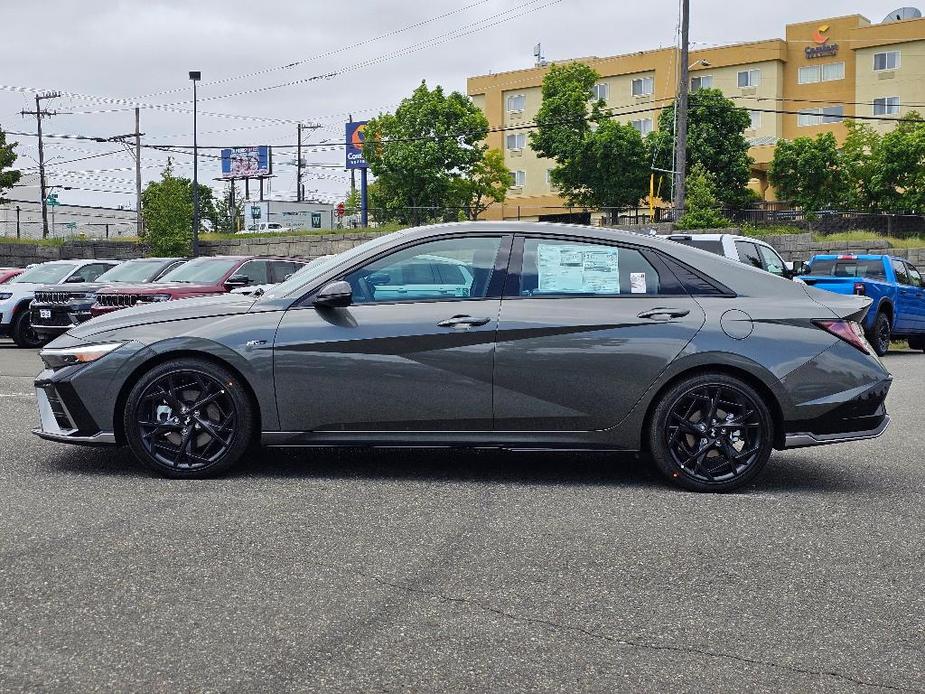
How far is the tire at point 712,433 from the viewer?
5.89 m

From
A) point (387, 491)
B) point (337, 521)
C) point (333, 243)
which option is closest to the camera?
point (337, 521)

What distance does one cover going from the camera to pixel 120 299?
48.5 ft

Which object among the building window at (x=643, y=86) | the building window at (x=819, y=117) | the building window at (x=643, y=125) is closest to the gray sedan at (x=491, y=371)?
the building window at (x=819, y=117)

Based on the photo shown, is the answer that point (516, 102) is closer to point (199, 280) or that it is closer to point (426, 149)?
point (426, 149)

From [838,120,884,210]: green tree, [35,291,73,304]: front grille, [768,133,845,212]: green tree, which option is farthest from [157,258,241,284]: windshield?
[768,133,845,212]: green tree

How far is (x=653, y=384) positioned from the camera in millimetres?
5906

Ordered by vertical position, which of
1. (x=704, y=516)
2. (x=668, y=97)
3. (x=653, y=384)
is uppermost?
(x=668, y=97)

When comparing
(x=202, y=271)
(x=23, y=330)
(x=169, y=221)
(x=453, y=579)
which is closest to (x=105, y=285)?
(x=202, y=271)

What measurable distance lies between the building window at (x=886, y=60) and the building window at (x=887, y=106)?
1899mm

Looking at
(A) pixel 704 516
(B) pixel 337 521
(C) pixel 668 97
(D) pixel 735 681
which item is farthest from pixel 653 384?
(C) pixel 668 97

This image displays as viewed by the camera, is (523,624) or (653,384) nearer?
(523,624)

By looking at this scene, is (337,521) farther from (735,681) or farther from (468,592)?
(735,681)

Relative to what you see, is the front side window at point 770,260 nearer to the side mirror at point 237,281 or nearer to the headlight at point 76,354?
the side mirror at point 237,281

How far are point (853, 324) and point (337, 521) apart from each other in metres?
3.15
